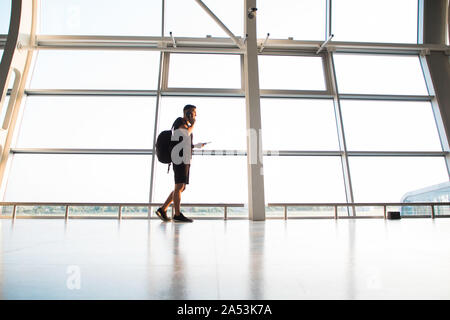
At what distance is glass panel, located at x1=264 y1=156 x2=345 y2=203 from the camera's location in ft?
17.2

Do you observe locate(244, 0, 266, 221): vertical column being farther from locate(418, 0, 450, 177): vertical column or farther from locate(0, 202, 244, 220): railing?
locate(418, 0, 450, 177): vertical column

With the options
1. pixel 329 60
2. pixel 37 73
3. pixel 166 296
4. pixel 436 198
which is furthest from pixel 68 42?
pixel 436 198

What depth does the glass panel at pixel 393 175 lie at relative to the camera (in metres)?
5.30

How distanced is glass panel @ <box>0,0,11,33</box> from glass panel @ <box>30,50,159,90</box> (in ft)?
2.73

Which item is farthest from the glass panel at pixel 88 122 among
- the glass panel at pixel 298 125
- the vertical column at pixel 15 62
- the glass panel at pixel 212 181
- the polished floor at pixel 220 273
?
the polished floor at pixel 220 273

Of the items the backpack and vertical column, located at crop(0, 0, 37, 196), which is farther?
vertical column, located at crop(0, 0, 37, 196)

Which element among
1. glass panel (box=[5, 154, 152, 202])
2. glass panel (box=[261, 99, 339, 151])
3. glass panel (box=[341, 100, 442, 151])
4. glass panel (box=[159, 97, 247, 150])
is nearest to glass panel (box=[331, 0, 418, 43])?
glass panel (box=[341, 100, 442, 151])

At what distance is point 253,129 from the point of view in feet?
15.8

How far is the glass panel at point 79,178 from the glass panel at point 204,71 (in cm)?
178

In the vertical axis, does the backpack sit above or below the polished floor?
above

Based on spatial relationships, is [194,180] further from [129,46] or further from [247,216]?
[129,46]

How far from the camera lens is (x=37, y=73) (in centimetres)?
568

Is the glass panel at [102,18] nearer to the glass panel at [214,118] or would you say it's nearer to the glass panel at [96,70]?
the glass panel at [96,70]

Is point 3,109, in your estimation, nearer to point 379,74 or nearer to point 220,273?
point 220,273
